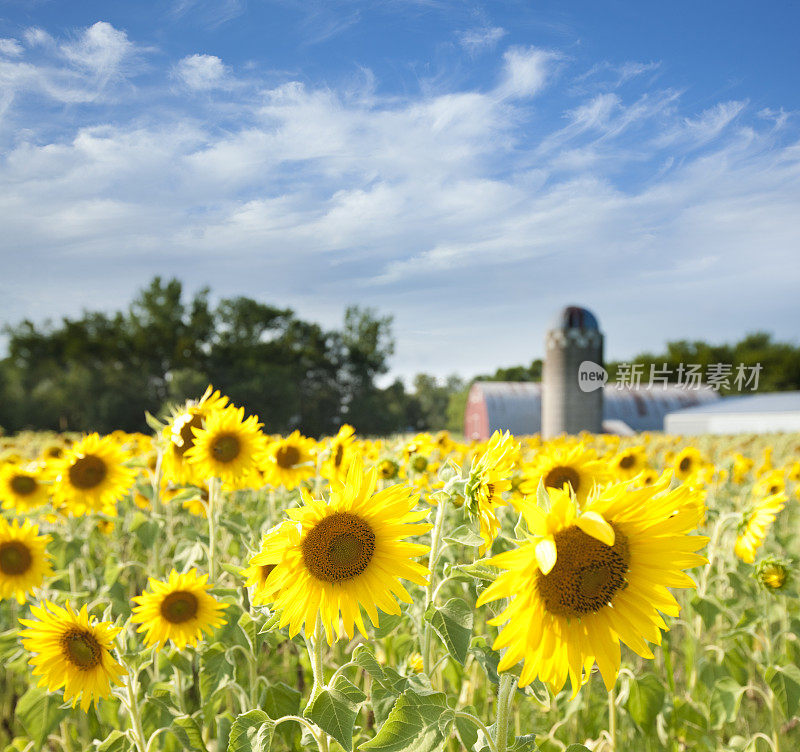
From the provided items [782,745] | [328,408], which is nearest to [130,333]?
[328,408]

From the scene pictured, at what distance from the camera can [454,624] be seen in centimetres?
124

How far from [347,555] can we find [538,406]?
2030cm

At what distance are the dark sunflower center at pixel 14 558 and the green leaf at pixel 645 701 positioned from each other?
1945 mm

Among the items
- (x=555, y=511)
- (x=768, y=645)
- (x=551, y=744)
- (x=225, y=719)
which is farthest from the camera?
(x=768, y=645)

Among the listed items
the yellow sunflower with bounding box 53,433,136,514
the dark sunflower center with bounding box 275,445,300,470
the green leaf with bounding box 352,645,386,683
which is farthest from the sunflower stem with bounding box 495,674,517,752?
the yellow sunflower with bounding box 53,433,136,514

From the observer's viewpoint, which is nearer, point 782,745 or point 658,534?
point 658,534

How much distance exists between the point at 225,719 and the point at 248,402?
74.9 ft

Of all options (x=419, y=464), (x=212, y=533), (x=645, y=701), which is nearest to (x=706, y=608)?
(x=645, y=701)

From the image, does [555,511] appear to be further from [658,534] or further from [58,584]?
[58,584]

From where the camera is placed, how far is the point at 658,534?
1.01 metres

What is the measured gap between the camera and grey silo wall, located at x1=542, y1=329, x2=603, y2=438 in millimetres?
17469

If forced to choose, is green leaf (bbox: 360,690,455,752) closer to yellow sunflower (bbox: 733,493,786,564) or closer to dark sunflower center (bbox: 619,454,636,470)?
yellow sunflower (bbox: 733,493,786,564)

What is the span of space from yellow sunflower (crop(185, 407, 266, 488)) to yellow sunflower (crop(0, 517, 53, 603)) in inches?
27.2

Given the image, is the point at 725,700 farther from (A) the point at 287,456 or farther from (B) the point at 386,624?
(A) the point at 287,456
